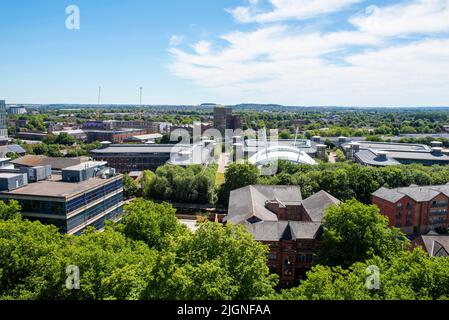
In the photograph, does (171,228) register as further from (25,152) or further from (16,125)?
(16,125)

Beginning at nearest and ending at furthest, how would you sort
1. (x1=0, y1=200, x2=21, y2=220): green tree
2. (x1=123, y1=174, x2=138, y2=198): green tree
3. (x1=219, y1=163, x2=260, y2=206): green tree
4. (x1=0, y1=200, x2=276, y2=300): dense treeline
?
Result: 1. (x1=0, y1=200, x2=276, y2=300): dense treeline
2. (x1=0, y1=200, x2=21, y2=220): green tree
3. (x1=219, y1=163, x2=260, y2=206): green tree
4. (x1=123, y1=174, x2=138, y2=198): green tree

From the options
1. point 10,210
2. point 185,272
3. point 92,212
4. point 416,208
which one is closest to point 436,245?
point 416,208

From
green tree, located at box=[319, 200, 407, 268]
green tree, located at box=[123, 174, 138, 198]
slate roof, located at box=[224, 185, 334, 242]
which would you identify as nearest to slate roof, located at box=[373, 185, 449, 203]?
slate roof, located at box=[224, 185, 334, 242]

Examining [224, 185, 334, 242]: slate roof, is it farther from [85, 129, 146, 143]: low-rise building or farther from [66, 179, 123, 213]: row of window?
[85, 129, 146, 143]: low-rise building

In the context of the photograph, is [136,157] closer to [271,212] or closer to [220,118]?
[271,212]

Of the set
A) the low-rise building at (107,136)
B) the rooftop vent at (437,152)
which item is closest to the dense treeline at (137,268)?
the rooftop vent at (437,152)

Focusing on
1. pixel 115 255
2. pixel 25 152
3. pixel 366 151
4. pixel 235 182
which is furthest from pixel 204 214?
pixel 25 152
